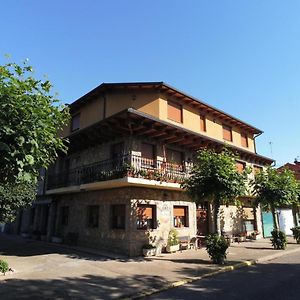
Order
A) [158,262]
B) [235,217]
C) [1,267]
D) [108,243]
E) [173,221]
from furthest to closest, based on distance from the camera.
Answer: [235,217], [173,221], [108,243], [158,262], [1,267]

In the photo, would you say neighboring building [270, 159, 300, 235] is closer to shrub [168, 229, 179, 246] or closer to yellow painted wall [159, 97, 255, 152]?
yellow painted wall [159, 97, 255, 152]

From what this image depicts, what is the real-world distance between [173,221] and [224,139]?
28.9ft

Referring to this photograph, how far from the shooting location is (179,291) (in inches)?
326

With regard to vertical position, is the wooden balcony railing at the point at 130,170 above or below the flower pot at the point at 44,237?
above

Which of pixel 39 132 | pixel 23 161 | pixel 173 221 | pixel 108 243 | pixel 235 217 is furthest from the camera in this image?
pixel 235 217

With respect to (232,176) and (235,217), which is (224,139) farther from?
(232,176)

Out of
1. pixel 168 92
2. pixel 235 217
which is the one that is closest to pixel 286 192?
pixel 235 217

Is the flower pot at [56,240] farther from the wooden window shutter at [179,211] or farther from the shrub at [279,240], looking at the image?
the shrub at [279,240]

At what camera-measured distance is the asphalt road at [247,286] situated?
296 inches

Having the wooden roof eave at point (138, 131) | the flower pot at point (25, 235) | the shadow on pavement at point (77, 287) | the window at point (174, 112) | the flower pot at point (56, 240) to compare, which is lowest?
the shadow on pavement at point (77, 287)

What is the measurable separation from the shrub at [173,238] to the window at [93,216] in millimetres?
4170

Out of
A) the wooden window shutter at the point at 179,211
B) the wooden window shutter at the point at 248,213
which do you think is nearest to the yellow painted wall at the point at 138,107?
the wooden window shutter at the point at 179,211

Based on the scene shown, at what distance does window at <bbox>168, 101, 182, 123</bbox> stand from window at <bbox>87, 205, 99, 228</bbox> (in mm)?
6929

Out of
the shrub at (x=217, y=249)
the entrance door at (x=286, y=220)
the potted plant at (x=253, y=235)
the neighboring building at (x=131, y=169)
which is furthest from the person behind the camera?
the entrance door at (x=286, y=220)
